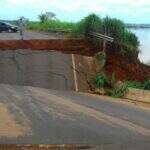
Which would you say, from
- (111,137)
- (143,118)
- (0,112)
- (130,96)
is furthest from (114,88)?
(111,137)

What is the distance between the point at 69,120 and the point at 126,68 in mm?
10516

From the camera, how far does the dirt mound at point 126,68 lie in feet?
76.2

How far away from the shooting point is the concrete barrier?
67.5ft

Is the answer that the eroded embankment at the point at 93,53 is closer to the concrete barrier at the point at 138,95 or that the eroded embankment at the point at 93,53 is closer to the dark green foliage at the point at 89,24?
the dark green foliage at the point at 89,24

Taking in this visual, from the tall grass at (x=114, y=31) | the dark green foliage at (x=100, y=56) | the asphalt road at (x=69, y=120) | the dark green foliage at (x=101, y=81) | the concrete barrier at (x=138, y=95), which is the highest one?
the tall grass at (x=114, y=31)

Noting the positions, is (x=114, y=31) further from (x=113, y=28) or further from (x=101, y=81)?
(x=101, y=81)

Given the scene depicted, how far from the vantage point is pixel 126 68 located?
78.1ft

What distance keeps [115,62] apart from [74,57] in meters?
2.32

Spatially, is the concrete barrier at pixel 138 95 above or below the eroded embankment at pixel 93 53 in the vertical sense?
below

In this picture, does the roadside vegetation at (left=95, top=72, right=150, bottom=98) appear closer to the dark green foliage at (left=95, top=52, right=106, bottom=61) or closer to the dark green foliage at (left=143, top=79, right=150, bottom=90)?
the dark green foliage at (left=143, top=79, right=150, bottom=90)

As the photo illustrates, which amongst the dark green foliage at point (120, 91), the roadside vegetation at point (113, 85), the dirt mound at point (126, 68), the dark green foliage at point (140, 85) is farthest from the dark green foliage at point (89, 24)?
the dark green foliage at point (120, 91)

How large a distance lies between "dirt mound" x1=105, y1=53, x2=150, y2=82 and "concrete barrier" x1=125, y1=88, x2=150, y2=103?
73.4 inches

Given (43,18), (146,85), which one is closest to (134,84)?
(146,85)

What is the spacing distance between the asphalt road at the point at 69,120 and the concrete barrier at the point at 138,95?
6.23 feet
